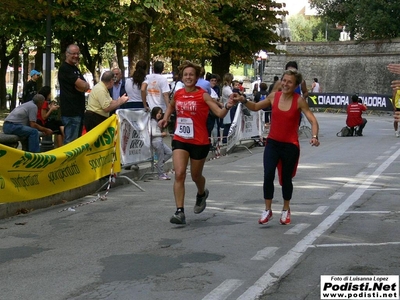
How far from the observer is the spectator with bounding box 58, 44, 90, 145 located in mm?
13844

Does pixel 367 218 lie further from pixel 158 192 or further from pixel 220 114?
pixel 158 192

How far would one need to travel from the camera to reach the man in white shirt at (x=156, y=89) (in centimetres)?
1711

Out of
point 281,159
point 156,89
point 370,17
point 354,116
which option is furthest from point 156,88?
point 370,17

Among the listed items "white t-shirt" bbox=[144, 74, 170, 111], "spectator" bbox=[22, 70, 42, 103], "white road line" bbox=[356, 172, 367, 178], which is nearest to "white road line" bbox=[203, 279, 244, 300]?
"white road line" bbox=[356, 172, 367, 178]

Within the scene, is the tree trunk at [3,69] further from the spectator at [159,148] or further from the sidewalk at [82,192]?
the spectator at [159,148]

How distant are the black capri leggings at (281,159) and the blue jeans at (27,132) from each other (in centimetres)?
472

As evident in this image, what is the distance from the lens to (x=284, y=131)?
10180mm

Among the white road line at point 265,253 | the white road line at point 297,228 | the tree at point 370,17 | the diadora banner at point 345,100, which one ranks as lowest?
the diadora banner at point 345,100

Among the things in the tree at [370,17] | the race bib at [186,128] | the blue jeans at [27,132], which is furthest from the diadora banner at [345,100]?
the race bib at [186,128]

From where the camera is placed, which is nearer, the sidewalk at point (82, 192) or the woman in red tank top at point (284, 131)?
the woman in red tank top at point (284, 131)

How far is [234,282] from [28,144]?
7.25 m

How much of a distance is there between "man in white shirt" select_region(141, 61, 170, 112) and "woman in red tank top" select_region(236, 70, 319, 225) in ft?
22.9

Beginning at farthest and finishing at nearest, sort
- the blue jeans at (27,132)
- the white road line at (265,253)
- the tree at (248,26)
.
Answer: the tree at (248,26), the blue jeans at (27,132), the white road line at (265,253)

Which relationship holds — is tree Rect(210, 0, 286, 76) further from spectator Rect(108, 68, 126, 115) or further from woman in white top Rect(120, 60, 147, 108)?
spectator Rect(108, 68, 126, 115)
